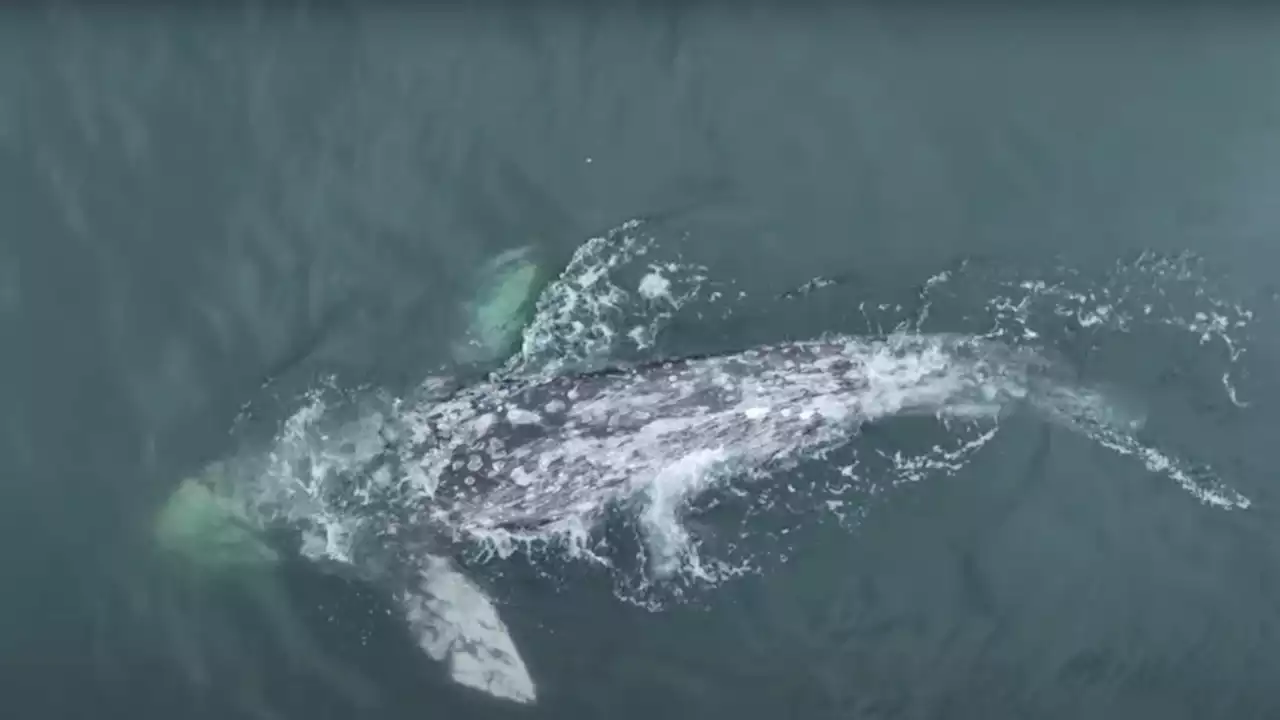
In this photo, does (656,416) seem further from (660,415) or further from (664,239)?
(664,239)

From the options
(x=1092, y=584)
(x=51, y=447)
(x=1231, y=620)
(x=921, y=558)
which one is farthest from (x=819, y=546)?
(x=51, y=447)

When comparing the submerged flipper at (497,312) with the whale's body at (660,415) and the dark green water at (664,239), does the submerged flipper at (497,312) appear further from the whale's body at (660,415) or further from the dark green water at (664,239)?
the whale's body at (660,415)

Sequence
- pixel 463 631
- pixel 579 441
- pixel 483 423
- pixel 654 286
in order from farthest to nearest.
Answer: pixel 654 286 < pixel 483 423 < pixel 579 441 < pixel 463 631

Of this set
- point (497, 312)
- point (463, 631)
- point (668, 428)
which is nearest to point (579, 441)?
point (668, 428)

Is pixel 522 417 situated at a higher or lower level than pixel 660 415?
higher

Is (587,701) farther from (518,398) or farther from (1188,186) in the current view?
(1188,186)

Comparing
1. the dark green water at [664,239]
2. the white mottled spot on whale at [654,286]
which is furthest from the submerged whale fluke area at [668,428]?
the dark green water at [664,239]
